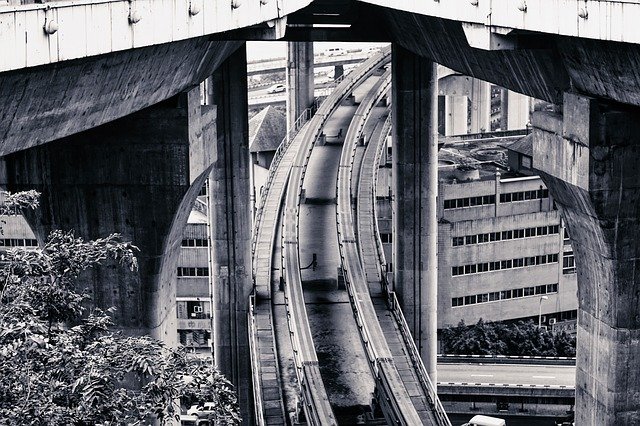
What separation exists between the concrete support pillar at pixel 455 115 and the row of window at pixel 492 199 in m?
31.0

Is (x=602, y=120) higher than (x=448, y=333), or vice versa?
(x=602, y=120)

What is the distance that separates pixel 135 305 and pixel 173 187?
3601mm

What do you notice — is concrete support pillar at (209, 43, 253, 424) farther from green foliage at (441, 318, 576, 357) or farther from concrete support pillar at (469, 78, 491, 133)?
concrete support pillar at (469, 78, 491, 133)

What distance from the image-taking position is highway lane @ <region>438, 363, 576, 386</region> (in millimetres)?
67500

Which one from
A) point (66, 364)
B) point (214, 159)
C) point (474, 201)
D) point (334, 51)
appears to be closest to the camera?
point (66, 364)

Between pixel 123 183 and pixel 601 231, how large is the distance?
42.0 feet

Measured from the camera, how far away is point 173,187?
1423 inches

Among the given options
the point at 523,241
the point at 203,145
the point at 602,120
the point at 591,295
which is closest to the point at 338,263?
the point at 203,145

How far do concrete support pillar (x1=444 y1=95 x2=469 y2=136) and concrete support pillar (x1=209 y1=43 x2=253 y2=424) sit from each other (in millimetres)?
63827

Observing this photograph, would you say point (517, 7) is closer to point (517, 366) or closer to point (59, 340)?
point (59, 340)

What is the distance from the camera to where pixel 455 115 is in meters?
113

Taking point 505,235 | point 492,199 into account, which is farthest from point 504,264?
point 492,199

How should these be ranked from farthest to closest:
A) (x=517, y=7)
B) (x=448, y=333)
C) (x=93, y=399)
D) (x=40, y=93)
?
(x=448, y=333) → (x=517, y=7) → (x=40, y=93) → (x=93, y=399)

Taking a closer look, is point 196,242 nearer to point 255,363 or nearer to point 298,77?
point 298,77
